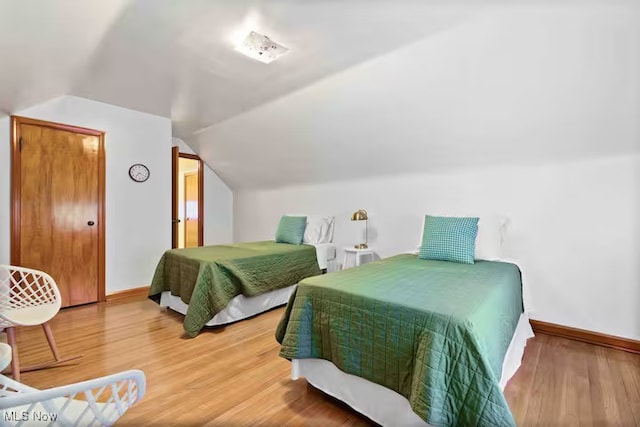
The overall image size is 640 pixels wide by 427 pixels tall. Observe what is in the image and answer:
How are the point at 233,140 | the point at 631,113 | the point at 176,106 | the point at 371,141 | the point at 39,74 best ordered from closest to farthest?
1. the point at 39,74
2. the point at 631,113
3. the point at 371,141
4. the point at 176,106
5. the point at 233,140

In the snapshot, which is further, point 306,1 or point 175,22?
point 175,22

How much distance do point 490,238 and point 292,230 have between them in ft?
7.25

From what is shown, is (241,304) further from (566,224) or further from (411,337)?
(566,224)

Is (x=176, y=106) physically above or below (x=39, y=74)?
above

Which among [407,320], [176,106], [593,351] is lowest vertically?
[593,351]

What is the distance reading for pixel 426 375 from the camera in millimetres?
1219

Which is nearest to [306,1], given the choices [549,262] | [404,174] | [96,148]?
[404,174]

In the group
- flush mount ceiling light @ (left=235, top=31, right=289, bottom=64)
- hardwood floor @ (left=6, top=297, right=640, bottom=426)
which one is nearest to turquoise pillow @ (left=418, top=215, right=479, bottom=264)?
hardwood floor @ (left=6, top=297, right=640, bottom=426)

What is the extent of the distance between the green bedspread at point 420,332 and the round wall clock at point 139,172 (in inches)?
118

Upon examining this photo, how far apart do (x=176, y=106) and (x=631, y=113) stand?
4.10 meters

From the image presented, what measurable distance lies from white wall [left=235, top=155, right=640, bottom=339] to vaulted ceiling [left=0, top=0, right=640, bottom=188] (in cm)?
22

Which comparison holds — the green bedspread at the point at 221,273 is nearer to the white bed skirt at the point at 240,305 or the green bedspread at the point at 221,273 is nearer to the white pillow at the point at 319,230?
the white bed skirt at the point at 240,305

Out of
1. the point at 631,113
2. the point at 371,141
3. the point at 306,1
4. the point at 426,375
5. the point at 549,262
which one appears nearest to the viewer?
the point at 426,375

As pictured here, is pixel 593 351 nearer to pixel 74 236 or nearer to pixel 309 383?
pixel 309 383
